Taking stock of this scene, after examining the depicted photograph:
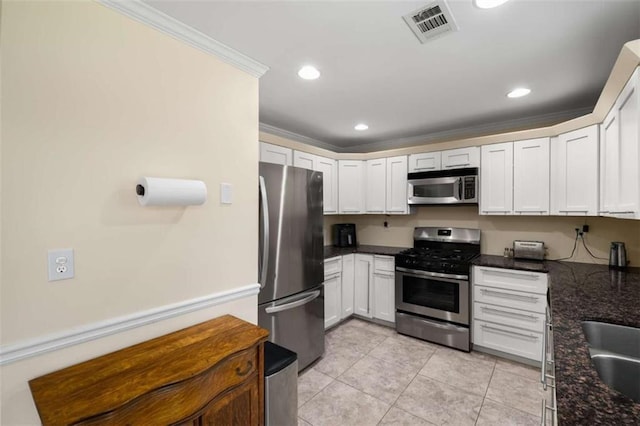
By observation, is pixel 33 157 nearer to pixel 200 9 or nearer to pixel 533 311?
pixel 200 9

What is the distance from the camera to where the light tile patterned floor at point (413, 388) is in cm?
200

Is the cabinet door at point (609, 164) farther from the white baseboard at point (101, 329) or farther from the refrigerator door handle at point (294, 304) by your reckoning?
the white baseboard at point (101, 329)

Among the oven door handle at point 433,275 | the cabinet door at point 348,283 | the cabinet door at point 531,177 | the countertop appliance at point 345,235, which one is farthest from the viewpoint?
the countertop appliance at point 345,235

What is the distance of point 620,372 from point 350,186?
3062 mm

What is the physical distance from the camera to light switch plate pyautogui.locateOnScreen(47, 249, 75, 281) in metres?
1.15

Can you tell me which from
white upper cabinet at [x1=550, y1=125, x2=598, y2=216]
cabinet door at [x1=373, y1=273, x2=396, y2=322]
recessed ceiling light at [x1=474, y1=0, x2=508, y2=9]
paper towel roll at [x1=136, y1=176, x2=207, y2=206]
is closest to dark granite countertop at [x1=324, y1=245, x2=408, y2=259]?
cabinet door at [x1=373, y1=273, x2=396, y2=322]

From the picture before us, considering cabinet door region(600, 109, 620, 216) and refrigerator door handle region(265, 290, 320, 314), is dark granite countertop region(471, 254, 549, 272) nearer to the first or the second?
cabinet door region(600, 109, 620, 216)

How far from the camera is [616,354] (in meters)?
1.28

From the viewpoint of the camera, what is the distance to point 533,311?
2604 mm

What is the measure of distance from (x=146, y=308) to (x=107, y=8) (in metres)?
1.44

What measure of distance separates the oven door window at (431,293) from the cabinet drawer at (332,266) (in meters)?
0.79

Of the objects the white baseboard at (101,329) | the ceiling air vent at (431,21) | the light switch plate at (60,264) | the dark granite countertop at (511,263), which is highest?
the ceiling air vent at (431,21)

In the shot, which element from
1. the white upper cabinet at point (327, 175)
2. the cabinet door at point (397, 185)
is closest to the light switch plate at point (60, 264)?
the white upper cabinet at point (327, 175)

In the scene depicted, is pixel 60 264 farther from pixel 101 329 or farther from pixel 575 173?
pixel 575 173
